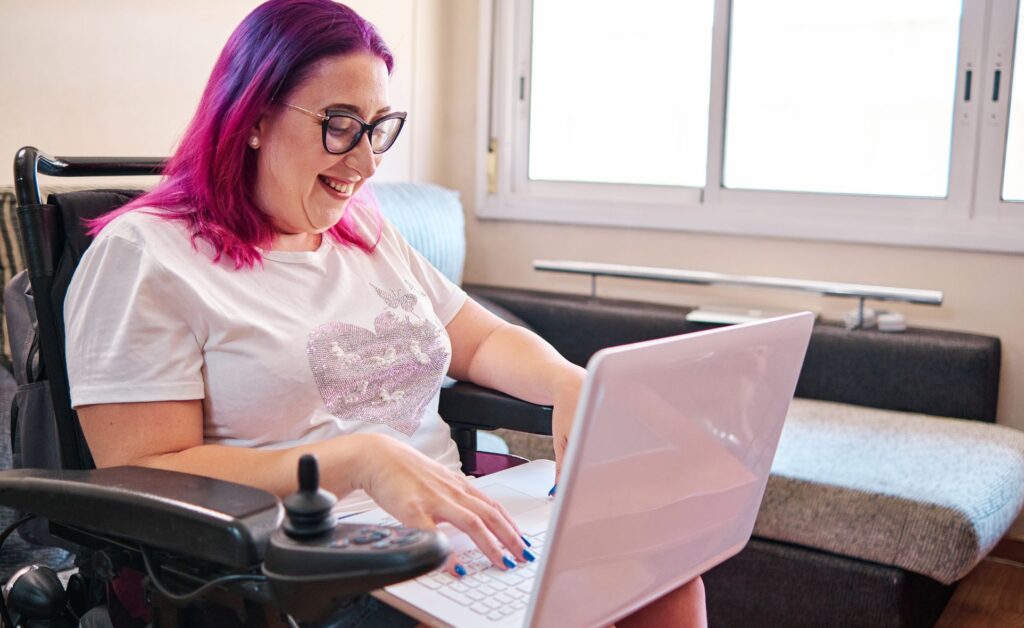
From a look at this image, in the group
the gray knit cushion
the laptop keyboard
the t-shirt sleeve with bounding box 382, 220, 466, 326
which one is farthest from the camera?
the gray knit cushion

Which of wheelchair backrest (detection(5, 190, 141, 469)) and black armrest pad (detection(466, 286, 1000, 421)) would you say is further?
black armrest pad (detection(466, 286, 1000, 421))

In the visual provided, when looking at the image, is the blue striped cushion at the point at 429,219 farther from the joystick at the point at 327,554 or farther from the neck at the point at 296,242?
the joystick at the point at 327,554

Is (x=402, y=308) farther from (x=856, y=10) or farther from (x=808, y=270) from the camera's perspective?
(x=856, y=10)

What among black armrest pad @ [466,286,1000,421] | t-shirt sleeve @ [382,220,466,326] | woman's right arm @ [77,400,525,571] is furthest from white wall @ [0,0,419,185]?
black armrest pad @ [466,286,1000,421]

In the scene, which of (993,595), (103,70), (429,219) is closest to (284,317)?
(103,70)

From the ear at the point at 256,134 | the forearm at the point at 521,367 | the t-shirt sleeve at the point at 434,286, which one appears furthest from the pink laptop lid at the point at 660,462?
the ear at the point at 256,134

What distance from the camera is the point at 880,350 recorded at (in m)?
2.50

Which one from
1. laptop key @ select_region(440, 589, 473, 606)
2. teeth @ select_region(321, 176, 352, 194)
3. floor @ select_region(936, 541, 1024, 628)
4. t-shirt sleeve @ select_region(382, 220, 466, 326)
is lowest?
floor @ select_region(936, 541, 1024, 628)

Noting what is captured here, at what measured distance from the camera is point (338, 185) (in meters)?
1.36

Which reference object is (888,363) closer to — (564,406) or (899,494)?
(899,494)

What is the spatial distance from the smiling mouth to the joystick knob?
0.62 metres

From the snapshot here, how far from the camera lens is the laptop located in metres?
0.80

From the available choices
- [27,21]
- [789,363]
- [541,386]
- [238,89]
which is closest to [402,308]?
[541,386]

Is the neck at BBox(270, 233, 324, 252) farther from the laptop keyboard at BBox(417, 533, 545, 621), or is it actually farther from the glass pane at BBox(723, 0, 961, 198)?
the glass pane at BBox(723, 0, 961, 198)
